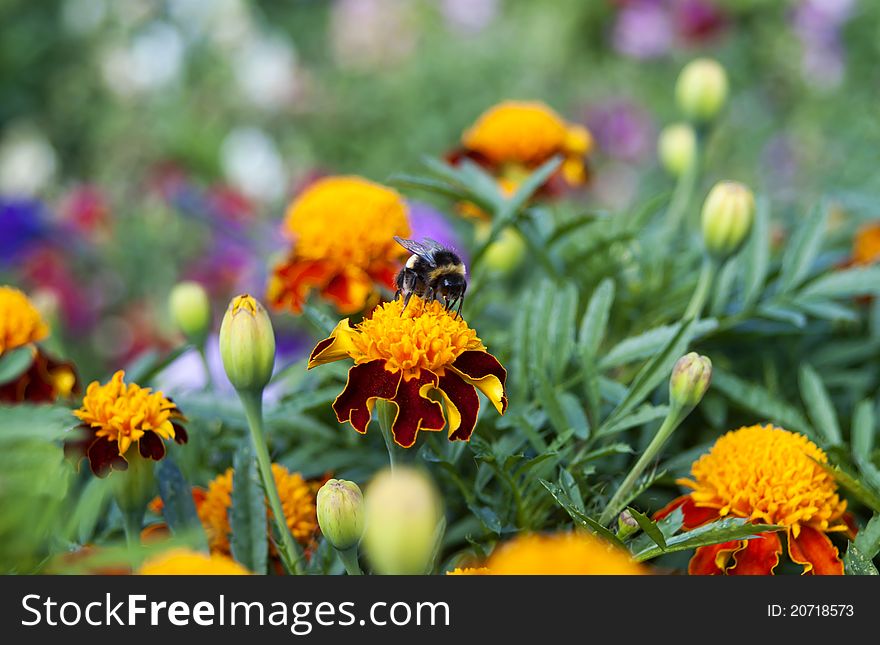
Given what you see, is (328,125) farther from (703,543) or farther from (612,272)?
(703,543)

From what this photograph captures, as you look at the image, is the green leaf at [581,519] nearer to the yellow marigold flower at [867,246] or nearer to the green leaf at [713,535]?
the green leaf at [713,535]

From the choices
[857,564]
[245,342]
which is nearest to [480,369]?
[245,342]

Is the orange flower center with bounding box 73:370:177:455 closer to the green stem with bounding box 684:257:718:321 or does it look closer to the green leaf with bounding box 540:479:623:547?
the green leaf with bounding box 540:479:623:547

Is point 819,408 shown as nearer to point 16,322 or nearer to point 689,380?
point 689,380

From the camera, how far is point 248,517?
58 centimetres

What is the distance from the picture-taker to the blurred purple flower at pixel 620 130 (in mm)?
2402

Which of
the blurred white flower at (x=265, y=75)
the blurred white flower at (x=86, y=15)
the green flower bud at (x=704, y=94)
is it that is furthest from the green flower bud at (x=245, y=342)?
the blurred white flower at (x=86, y=15)

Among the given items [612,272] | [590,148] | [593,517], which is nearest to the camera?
[593,517]

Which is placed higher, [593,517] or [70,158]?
[70,158]

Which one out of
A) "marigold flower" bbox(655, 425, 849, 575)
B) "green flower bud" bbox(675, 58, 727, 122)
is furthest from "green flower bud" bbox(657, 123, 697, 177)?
"marigold flower" bbox(655, 425, 849, 575)

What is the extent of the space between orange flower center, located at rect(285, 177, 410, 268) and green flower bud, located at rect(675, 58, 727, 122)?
29cm
